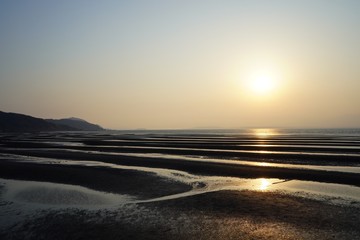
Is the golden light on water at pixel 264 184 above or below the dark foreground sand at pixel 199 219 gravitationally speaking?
above

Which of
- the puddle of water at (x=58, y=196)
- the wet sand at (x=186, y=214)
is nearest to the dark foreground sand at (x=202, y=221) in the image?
the wet sand at (x=186, y=214)

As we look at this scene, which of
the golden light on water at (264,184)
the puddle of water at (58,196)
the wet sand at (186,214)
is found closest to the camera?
the wet sand at (186,214)

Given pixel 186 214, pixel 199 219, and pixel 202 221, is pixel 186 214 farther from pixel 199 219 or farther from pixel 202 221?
pixel 202 221

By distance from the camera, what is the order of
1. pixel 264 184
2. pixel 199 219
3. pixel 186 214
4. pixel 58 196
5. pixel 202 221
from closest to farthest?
pixel 202 221
pixel 199 219
pixel 186 214
pixel 58 196
pixel 264 184

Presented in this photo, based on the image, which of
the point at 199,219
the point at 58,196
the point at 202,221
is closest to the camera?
the point at 202,221

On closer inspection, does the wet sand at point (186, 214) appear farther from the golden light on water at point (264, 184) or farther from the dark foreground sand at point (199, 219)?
the golden light on water at point (264, 184)

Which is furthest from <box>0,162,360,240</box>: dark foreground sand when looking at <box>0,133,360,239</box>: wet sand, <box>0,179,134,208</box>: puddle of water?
<box>0,179,134,208</box>: puddle of water

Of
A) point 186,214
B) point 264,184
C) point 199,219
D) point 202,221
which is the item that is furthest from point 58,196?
point 264,184

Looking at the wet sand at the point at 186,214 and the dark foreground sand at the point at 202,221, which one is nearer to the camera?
the dark foreground sand at the point at 202,221

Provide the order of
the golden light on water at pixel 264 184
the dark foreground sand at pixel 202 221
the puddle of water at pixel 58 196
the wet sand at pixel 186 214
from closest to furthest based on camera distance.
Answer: the dark foreground sand at pixel 202 221, the wet sand at pixel 186 214, the puddle of water at pixel 58 196, the golden light on water at pixel 264 184

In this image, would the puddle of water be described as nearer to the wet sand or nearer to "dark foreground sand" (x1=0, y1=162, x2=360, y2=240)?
the wet sand

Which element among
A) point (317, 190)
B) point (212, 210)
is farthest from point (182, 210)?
point (317, 190)

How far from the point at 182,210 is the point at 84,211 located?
3509 millimetres

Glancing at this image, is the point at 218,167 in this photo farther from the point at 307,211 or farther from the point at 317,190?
the point at 307,211
